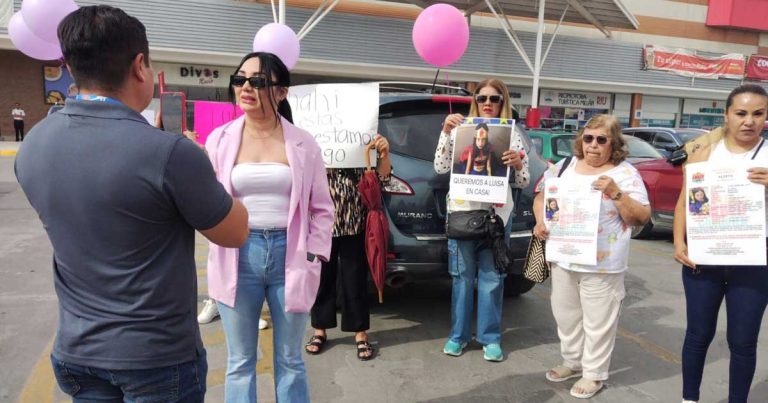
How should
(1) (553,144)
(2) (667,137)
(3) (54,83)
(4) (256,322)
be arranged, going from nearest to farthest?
(4) (256,322), (1) (553,144), (2) (667,137), (3) (54,83)

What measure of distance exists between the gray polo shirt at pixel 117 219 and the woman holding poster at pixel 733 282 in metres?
2.49

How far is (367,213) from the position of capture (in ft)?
11.6

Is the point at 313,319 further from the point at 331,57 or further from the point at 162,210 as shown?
the point at 331,57

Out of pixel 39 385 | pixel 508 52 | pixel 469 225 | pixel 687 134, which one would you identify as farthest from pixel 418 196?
pixel 508 52

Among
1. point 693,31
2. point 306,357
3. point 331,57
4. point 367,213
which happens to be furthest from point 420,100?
point 693,31

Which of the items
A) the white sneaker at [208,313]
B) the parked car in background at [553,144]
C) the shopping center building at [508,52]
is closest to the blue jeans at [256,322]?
the white sneaker at [208,313]

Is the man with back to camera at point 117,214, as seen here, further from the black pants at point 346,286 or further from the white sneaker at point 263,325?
the white sneaker at point 263,325

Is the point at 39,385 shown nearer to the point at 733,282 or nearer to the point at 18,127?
the point at 733,282

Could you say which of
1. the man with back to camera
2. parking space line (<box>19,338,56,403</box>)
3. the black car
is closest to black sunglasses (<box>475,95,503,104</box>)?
the black car

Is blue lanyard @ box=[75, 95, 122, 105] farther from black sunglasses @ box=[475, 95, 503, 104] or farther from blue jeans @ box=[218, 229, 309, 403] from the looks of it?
black sunglasses @ box=[475, 95, 503, 104]

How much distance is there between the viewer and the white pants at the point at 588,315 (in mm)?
3143

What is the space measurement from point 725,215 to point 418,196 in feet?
5.95

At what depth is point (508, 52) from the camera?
71.9ft

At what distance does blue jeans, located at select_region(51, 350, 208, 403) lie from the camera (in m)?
1.48
